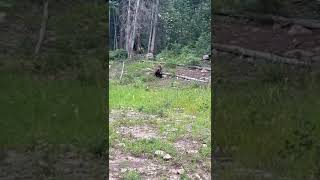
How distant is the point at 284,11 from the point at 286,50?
2415 mm

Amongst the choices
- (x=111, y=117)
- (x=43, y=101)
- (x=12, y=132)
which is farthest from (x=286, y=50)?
(x=12, y=132)

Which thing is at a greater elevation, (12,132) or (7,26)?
(7,26)

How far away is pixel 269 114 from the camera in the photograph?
7086 millimetres

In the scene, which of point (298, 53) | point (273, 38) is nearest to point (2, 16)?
point (273, 38)

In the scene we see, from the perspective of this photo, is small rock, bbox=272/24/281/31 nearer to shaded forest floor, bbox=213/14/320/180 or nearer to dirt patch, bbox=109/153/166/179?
shaded forest floor, bbox=213/14/320/180

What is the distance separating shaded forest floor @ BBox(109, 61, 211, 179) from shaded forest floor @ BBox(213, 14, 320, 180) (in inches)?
11.9

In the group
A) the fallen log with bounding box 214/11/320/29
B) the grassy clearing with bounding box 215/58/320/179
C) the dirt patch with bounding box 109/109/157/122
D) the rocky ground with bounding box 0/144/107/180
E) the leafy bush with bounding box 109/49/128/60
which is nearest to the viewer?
the rocky ground with bounding box 0/144/107/180

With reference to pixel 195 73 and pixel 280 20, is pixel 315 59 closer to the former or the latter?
pixel 280 20

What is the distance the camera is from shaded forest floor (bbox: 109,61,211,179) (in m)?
5.47

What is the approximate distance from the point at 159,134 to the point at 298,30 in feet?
22.5

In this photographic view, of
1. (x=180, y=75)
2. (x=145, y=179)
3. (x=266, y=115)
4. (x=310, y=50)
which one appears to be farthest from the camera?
(x=180, y=75)

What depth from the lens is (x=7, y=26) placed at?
15.2 m

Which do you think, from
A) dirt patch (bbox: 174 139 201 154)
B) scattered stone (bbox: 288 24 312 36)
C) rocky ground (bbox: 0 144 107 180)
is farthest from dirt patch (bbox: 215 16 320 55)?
rocky ground (bbox: 0 144 107 180)

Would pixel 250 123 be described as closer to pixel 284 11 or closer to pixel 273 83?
pixel 273 83
